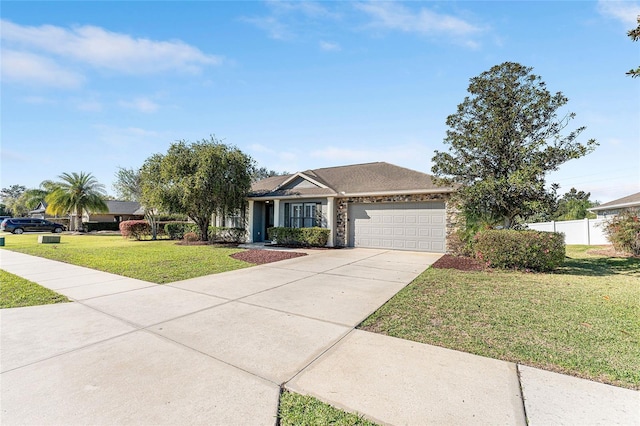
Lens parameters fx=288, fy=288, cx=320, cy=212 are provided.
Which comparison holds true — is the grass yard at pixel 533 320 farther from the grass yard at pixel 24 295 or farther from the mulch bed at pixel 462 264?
the grass yard at pixel 24 295

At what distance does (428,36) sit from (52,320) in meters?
11.9

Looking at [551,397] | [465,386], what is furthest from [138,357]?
[551,397]

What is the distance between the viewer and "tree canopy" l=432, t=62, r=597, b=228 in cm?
884

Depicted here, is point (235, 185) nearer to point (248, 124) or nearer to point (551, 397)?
point (248, 124)

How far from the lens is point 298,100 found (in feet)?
42.7

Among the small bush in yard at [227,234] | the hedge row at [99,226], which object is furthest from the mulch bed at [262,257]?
the hedge row at [99,226]

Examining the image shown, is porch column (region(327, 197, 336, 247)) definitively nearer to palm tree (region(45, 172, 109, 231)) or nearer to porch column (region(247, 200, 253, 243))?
porch column (region(247, 200, 253, 243))

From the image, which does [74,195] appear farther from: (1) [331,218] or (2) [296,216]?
(1) [331,218]

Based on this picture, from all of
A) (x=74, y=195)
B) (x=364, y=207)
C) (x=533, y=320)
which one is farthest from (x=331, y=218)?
(x=74, y=195)

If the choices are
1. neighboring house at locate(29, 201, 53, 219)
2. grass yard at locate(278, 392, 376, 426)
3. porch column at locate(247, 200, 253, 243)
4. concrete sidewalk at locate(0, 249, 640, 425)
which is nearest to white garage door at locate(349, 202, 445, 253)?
porch column at locate(247, 200, 253, 243)

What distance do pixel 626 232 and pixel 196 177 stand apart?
18936 mm

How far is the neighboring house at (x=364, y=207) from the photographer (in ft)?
43.4

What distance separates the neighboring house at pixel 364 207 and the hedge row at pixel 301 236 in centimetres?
56

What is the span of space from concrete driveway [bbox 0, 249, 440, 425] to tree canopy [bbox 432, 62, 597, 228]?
5097mm
